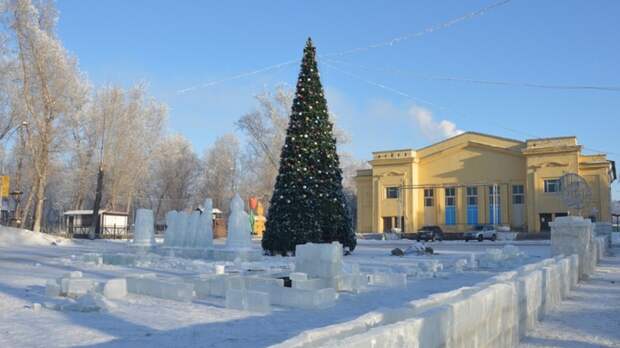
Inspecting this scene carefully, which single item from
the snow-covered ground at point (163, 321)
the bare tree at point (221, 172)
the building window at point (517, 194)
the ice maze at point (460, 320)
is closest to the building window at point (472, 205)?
the building window at point (517, 194)

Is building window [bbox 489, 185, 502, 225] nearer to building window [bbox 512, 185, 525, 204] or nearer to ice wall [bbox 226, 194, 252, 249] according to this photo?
building window [bbox 512, 185, 525, 204]

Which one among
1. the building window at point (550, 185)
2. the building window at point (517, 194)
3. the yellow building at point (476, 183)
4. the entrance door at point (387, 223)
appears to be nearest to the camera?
the yellow building at point (476, 183)

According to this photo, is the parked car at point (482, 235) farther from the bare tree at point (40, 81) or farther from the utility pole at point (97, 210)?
the bare tree at point (40, 81)

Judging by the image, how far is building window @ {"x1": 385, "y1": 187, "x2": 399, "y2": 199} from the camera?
197ft

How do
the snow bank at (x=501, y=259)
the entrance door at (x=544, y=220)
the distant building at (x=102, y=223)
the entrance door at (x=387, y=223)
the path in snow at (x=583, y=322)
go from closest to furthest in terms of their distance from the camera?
the path in snow at (x=583, y=322)
the snow bank at (x=501, y=259)
the distant building at (x=102, y=223)
the entrance door at (x=544, y=220)
the entrance door at (x=387, y=223)

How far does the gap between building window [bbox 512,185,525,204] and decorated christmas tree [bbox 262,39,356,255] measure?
3617 cm

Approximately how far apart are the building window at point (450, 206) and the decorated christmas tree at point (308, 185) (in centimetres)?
3616

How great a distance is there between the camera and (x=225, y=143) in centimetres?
7888

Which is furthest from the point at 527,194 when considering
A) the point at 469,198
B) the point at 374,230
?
the point at 374,230

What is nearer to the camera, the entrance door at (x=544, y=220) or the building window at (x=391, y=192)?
the entrance door at (x=544, y=220)

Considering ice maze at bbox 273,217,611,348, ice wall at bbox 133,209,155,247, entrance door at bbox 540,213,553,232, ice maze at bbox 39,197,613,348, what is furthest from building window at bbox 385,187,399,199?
ice maze at bbox 273,217,611,348

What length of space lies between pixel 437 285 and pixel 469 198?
46.1 m

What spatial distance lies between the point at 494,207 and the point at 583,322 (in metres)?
48.1

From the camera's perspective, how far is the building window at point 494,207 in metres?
54.9
